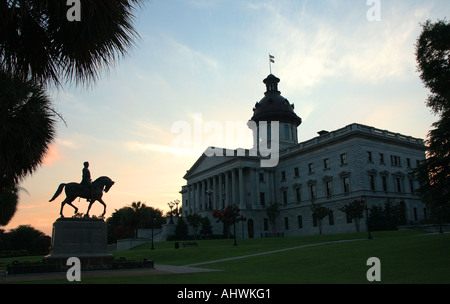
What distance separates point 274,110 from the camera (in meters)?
93.5

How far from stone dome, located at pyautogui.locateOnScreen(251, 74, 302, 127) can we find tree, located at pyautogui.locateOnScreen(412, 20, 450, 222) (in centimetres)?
6275

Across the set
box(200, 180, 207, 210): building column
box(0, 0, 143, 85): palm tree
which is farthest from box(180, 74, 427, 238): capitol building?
box(0, 0, 143, 85): palm tree

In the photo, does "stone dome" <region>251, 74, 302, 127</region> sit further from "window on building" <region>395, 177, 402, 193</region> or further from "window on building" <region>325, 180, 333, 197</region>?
"window on building" <region>395, 177, 402, 193</region>

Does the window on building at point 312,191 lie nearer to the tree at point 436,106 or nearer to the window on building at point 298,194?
the window on building at point 298,194

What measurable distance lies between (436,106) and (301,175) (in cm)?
4769

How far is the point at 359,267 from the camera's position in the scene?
19484mm

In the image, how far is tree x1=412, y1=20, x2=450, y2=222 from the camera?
79.2ft

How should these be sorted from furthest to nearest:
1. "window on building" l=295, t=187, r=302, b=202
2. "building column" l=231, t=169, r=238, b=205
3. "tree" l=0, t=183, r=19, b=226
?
"building column" l=231, t=169, r=238, b=205
"window on building" l=295, t=187, r=302, b=202
"tree" l=0, t=183, r=19, b=226

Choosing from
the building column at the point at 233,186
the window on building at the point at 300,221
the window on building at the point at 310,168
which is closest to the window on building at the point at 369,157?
the window on building at the point at 310,168

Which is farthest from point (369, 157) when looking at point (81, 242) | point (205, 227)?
point (81, 242)

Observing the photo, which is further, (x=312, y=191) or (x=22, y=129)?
(x=312, y=191)

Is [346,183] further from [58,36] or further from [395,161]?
[58,36]
